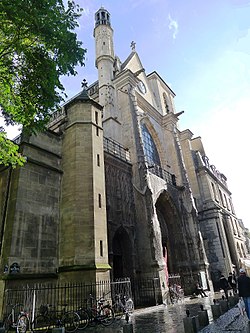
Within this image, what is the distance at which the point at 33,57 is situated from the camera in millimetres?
7383

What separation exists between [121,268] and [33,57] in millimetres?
10917

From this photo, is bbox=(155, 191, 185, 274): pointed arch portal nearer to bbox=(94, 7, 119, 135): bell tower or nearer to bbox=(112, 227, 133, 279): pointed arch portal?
bbox=(112, 227, 133, 279): pointed arch portal

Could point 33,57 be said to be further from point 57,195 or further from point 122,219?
point 122,219

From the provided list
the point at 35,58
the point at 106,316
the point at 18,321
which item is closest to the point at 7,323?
the point at 18,321

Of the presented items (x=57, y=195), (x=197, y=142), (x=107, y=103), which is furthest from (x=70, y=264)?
(x=197, y=142)

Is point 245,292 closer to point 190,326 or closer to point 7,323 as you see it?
point 190,326

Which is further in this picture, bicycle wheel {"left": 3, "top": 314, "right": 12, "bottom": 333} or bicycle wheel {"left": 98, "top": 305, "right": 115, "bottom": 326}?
bicycle wheel {"left": 98, "top": 305, "right": 115, "bottom": 326}

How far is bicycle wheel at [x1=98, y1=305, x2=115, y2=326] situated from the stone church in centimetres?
111

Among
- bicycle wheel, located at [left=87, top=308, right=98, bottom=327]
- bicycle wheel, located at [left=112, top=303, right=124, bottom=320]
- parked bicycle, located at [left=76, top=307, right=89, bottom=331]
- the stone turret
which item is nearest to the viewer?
parked bicycle, located at [left=76, top=307, right=89, bottom=331]

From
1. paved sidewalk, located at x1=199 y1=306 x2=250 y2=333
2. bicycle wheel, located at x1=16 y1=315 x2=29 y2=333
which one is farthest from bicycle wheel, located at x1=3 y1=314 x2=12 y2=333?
paved sidewalk, located at x1=199 y1=306 x2=250 y2=333

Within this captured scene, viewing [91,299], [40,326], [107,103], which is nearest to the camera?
[40,326]

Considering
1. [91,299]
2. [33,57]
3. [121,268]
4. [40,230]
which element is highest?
[33,57]

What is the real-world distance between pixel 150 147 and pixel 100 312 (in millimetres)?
15832

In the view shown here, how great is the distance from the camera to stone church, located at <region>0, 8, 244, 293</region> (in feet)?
30.8
